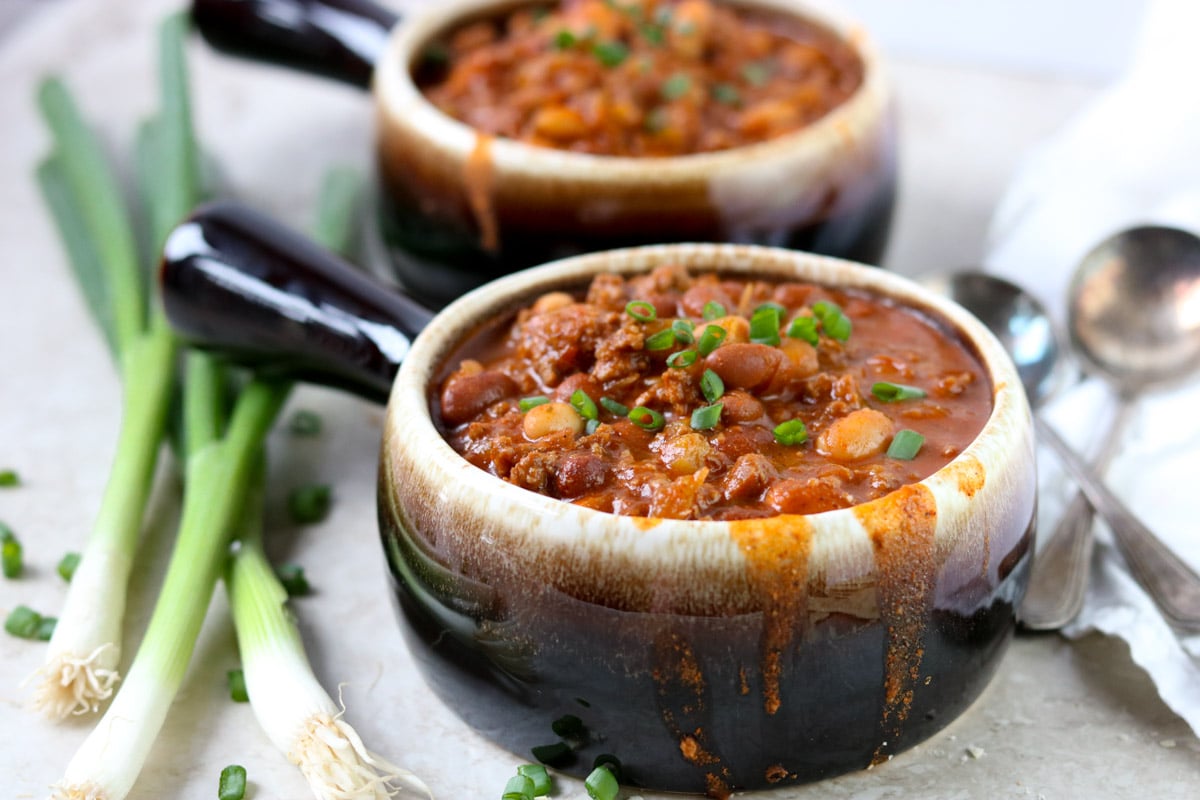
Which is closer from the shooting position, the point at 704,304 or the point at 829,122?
the point at 704,304

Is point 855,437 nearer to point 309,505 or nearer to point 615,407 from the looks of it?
point 615,407

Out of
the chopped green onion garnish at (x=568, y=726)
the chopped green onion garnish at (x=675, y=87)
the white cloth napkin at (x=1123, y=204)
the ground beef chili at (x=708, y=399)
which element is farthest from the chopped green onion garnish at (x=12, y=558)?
the white cloth napkin at (x=1123, y=204)

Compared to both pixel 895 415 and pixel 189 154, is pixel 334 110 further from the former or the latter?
pixel 895 415

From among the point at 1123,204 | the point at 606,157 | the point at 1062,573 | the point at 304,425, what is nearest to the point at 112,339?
the point at 304,425

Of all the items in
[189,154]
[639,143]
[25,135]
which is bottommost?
[25,135]

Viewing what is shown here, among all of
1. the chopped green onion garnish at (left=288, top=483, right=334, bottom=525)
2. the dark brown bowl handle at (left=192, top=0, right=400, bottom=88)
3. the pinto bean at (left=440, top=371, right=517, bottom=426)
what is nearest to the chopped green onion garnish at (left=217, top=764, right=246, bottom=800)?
the pinto bean at (left=440, top=371, right=517, bottom=426)

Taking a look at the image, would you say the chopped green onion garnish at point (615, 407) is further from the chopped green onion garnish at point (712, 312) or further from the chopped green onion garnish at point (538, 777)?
the chopped green onion garnish at point (538, 777)

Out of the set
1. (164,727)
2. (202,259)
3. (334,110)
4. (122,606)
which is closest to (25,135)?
(334,110)
